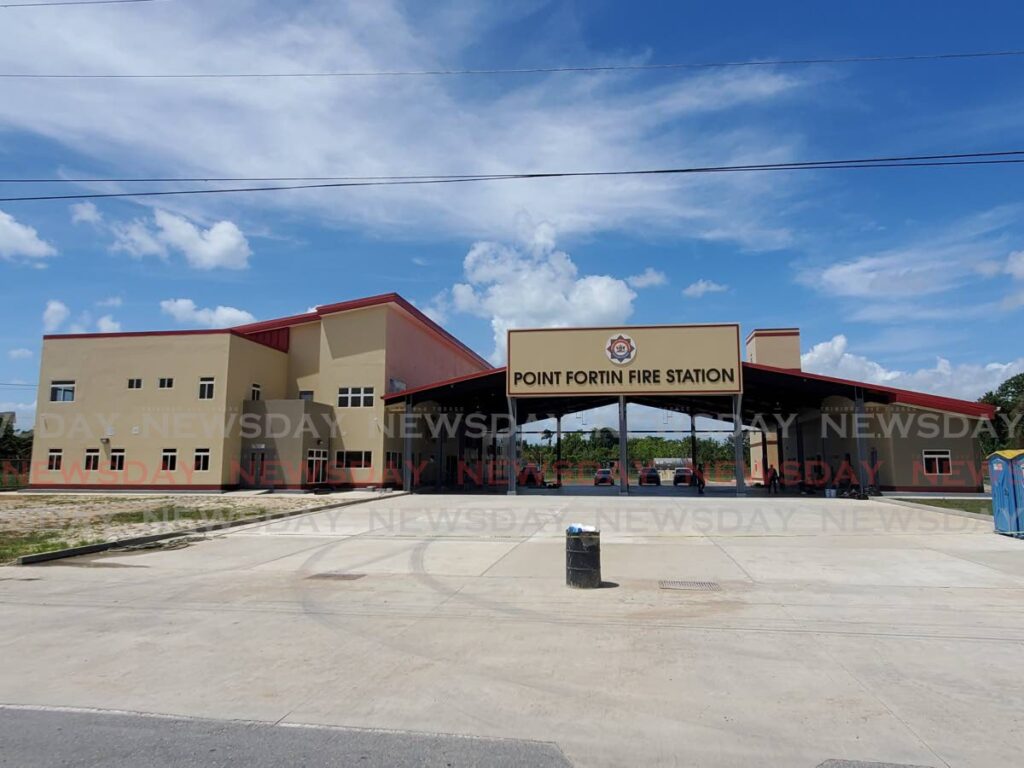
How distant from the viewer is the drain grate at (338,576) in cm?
1112

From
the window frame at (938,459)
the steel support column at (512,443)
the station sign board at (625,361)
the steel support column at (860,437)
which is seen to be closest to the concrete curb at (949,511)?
the steel support column at (860,437)

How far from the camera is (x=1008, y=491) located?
1638 cm

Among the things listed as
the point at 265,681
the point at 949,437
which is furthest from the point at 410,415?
the point at 265,681

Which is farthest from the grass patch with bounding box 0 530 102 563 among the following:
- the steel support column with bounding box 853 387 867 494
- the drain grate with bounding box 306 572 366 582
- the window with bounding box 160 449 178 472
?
the steel support column with bounding box 853 387 867 494

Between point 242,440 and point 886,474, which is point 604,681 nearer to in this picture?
point 886,474

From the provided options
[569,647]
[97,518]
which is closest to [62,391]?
[97,518]

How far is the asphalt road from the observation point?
4.36 m

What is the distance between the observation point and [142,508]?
26.1 m

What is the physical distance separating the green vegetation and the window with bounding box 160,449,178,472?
183 feet

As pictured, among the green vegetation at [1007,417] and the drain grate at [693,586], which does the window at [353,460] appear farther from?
the green vegetation at [1007,417]

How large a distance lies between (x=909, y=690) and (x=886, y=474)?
32123 millimetres

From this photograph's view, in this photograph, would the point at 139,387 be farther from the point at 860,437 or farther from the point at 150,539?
the point at 860,437

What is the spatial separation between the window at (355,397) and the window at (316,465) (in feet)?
9.94

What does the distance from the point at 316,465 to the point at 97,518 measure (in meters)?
17.5
